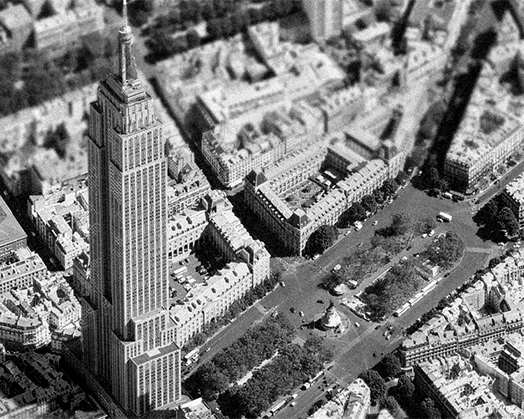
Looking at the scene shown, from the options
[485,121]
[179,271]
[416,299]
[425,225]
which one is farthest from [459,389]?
[485,121]

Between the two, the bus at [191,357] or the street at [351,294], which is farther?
the street at [351,294]

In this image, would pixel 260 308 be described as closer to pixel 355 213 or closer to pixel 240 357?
pixel 240 357

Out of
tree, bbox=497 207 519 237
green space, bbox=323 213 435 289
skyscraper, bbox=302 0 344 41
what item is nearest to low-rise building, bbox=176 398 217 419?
green space, bbox=323 213 435 289

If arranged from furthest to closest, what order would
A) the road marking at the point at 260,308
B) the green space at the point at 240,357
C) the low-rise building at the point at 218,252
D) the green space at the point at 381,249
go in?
the green space at the point at 381,249
the road marking at the point at 260,308
the low-rise building at the point at 218,252
the green space at the point at 240,357

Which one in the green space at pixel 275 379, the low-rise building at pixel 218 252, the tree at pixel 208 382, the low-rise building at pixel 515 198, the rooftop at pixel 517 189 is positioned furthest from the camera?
the rooftop at pixel 517 189

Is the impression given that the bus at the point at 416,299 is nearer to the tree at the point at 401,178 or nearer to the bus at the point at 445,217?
the bus at the point at 445,217

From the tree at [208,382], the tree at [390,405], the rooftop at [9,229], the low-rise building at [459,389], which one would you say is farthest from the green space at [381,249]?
the rooftop at [9,229]
